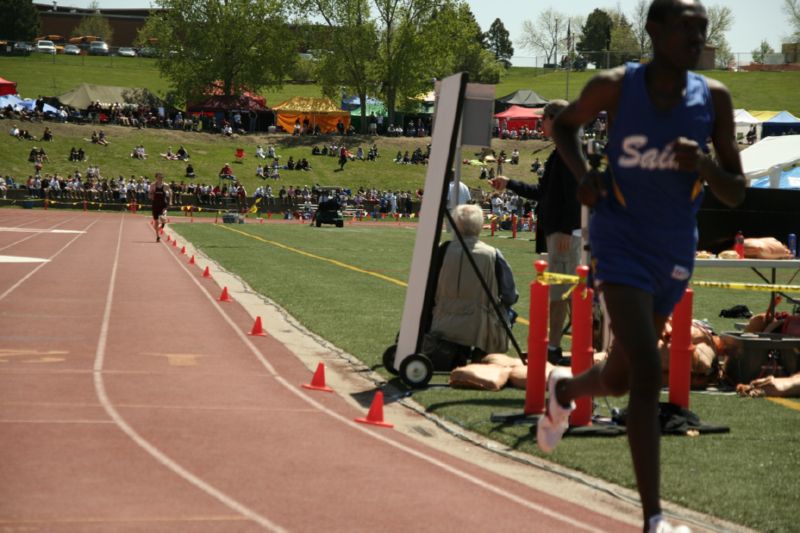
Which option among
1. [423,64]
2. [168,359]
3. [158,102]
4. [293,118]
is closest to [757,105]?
[423,64]

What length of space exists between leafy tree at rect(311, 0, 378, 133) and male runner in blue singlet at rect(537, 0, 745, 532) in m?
94.4

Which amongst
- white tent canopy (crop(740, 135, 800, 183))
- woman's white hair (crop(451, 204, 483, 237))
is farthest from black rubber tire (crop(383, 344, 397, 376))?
white tent canopy (crop(740, 135, 800, 183))

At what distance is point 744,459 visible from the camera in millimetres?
7402

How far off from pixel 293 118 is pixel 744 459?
281 feet

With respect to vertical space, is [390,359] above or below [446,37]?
below

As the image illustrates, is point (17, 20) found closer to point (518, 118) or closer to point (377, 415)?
point (518, 118)

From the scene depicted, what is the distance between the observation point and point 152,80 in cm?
12344

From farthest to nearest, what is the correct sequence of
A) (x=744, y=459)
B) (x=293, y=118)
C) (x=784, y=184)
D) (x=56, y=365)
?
(x=293, y=118)
(x=784, y=184)
(x=56, y=365)
(x=744, y=459)

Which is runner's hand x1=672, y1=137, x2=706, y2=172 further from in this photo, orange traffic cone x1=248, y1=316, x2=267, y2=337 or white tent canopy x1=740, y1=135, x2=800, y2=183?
white tent canopy x1=740, y1=135, x2=800, y2=183

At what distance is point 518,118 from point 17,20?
251 ft

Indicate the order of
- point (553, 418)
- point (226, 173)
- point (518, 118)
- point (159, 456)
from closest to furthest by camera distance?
point (553, 418)
point (159, 456)
point (226, 173)
point (518, 118)

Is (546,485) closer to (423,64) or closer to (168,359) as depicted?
(168,359)

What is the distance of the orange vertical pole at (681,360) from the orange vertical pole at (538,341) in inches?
34.8

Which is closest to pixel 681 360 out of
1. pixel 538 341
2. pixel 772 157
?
pixel 538 341
